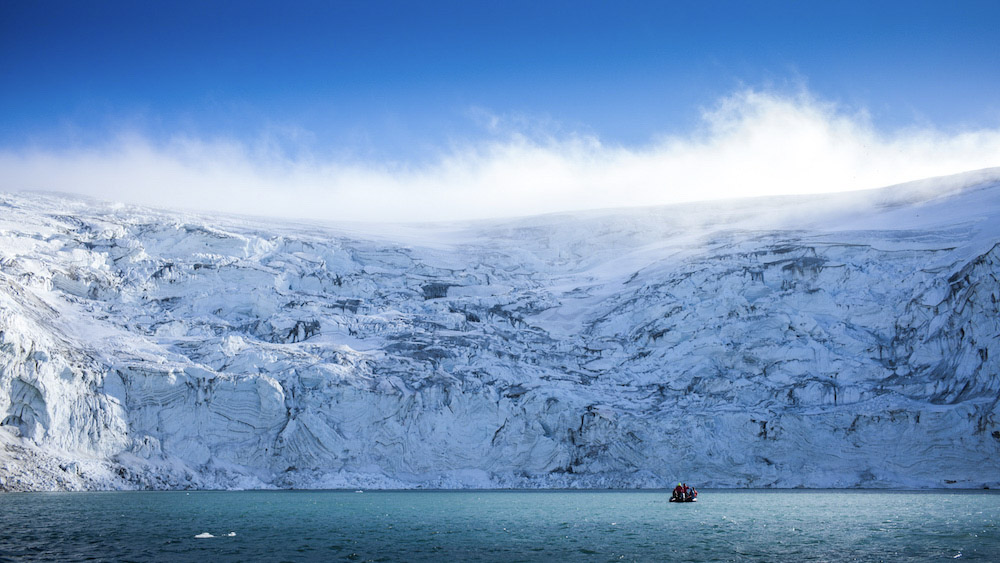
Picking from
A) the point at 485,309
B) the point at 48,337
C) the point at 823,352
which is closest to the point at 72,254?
the point at 48,337

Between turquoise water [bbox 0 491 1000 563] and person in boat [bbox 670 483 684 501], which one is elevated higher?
turquoise water [bbox 0 491 1000 563]

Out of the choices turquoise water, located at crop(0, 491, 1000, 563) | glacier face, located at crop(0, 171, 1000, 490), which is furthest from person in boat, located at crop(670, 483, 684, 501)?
glacier face, located at crop(0, 171, 1000, 490)

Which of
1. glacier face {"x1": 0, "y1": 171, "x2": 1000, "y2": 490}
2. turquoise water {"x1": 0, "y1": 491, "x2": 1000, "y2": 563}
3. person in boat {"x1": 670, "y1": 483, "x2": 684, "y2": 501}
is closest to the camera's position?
turquoise water {"x1": 0, "y1": 491, "x2": 1000, "y2": 563}

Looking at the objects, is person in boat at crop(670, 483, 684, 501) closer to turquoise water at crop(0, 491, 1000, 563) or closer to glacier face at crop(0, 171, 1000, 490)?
turquoise water at crop(0, 491, 1000, 563)

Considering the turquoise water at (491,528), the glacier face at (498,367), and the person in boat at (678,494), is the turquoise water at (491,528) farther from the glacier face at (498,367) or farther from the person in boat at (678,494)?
the glacier face at (498,367)

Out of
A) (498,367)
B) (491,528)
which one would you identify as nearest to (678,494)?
(491,528)

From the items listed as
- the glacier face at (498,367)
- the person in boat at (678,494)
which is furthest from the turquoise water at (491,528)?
the glacier face at (498,367)

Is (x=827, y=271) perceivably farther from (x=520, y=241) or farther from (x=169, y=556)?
(x=169, y=556)
